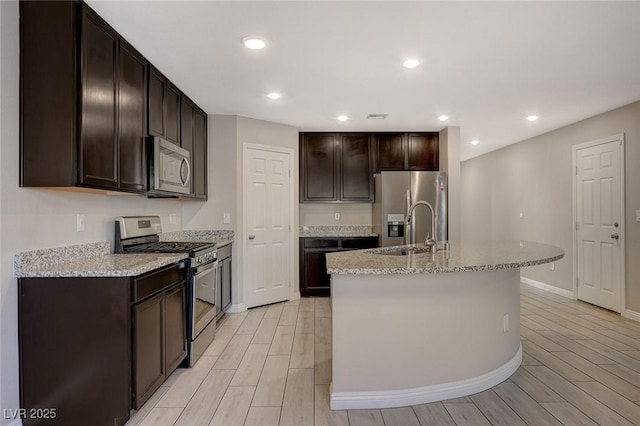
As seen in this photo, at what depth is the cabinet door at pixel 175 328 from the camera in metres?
2.52

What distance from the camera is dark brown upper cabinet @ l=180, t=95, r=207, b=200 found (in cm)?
371

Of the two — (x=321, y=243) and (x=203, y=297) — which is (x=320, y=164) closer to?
(x=321, y=243)

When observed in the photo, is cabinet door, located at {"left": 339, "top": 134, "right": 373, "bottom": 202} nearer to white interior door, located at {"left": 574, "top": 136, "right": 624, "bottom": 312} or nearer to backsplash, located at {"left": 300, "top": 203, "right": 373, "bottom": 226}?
backsplash, located at {"left": 300, "top": 203, "right": 373, "bottom": 226}

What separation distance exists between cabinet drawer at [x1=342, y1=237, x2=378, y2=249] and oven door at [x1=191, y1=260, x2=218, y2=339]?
2.07 m

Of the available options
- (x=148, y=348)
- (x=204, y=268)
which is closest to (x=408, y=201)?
(x=204, y=268)

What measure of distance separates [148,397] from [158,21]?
2.34 metres

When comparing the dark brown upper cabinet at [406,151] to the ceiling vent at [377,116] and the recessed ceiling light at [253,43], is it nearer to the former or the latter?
the ceiling vent at [377,116]

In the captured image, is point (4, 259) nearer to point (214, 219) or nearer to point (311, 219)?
point (214, 219)

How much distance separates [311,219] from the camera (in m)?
5.54

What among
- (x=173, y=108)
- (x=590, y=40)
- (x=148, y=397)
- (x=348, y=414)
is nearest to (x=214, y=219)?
(x=173, y=108)

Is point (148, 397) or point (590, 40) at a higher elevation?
point (590, 40)

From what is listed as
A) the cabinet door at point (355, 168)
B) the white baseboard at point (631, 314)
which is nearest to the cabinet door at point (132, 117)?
the cabinet door at point (355, 168)

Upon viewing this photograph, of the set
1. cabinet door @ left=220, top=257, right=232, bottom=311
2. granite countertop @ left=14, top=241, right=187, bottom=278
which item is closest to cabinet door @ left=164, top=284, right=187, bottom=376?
granite countertop @ left=14, top=241, right=187, bottom=278

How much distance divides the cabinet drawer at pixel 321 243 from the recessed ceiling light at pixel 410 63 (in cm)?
274
